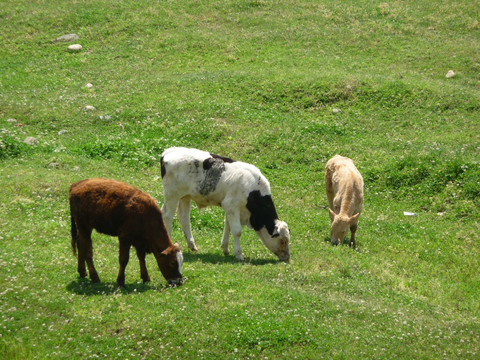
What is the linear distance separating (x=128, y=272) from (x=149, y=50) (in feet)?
77.2

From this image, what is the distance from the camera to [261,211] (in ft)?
51.1

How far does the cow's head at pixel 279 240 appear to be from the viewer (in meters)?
15.3

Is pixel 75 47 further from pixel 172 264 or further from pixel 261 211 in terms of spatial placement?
pixel 172 264

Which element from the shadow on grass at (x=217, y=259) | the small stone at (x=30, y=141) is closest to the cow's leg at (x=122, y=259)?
the shadow on grass at (x=217, y=259)

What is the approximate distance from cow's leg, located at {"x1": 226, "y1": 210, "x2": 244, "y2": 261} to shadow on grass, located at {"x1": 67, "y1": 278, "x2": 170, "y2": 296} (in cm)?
289

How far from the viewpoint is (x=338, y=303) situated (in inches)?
500

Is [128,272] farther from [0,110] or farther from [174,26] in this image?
[174,26]

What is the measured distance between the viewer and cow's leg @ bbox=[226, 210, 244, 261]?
15.3 metres

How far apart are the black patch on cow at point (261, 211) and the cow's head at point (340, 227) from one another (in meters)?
2.35

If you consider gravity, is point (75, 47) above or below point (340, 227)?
above

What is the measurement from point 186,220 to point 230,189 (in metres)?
1.55

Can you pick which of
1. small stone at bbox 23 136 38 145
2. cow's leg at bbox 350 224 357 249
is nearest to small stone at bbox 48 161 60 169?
small stone at bbox 23 136 38 145

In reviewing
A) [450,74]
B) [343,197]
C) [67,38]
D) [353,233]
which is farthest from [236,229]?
[67,38]

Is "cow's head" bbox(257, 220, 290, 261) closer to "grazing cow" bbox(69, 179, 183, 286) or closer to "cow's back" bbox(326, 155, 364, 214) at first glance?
"cow's back" bbox(326, 155, 364, 214)
